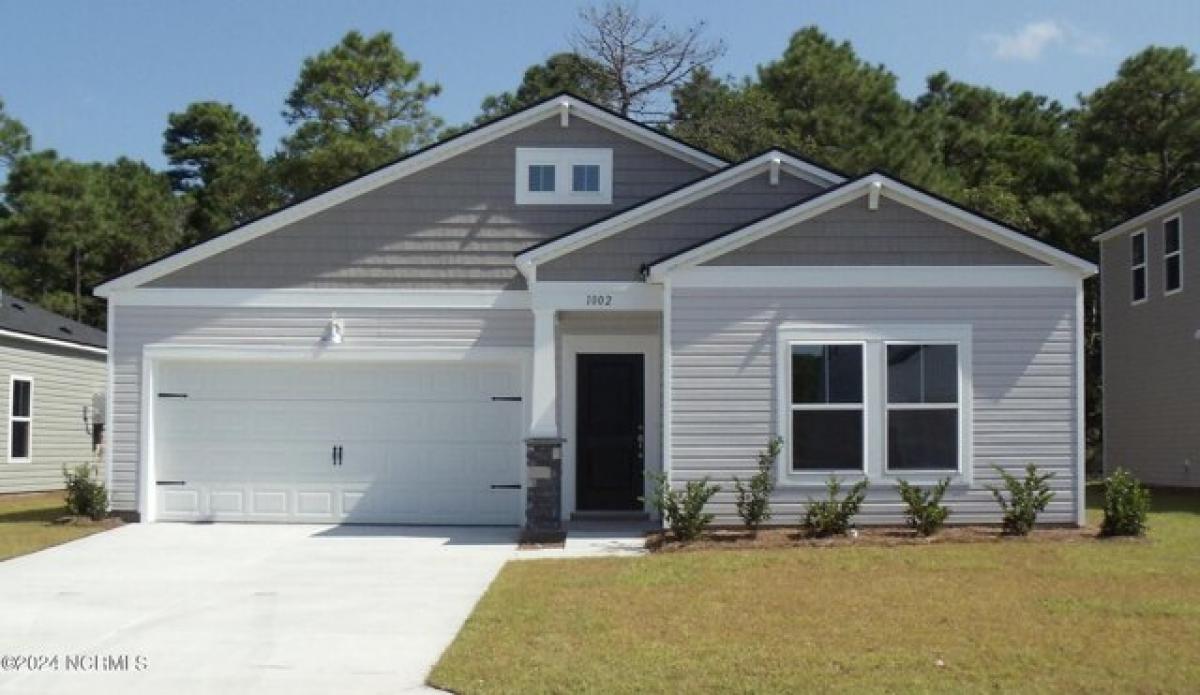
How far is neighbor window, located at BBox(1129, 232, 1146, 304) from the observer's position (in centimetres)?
2555

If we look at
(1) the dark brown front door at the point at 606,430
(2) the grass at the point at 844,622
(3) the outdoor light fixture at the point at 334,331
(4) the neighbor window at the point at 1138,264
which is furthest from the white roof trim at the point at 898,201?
(4) the neighbor window at the point at 1138,264

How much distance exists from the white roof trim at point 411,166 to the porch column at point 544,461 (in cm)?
363

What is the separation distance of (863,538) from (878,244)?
3246mm

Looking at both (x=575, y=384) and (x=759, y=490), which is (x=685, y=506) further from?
(x=575, y=384)

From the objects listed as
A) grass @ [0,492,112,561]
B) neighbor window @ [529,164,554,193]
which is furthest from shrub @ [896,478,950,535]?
grass @ [0,492,112,561]

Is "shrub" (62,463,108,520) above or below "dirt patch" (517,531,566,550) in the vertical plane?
above

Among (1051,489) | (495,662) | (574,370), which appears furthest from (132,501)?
(1051,489)

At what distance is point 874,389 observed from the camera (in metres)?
14.5

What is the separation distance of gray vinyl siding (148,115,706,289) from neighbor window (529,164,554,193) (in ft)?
0.84

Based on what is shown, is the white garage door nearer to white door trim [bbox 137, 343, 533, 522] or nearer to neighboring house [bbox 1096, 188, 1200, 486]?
white door trim [bbox 137, 343, 533, 522]

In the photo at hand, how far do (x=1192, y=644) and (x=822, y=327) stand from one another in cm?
660

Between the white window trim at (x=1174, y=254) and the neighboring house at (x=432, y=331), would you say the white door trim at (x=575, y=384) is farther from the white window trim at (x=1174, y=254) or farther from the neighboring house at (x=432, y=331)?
the white window trim at (x=1174, y=254)

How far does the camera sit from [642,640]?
8.88 metres

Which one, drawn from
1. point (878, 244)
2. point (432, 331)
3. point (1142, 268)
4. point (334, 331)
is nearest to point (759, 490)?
point (878, 244)
